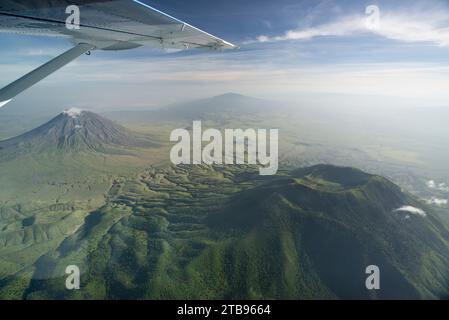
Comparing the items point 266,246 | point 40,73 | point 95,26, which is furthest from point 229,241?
point 95,26

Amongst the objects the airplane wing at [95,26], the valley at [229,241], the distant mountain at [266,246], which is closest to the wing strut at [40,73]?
the airplane wing at [95,26]

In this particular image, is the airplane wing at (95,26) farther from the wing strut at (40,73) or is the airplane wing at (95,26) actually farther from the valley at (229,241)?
the valley at (229,241)

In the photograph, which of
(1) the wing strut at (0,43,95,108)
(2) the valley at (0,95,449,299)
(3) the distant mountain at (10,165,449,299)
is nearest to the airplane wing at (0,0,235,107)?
(1) the wing strut at (0,43,95,108)

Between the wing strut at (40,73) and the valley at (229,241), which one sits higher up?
the wing strut at (40,73)

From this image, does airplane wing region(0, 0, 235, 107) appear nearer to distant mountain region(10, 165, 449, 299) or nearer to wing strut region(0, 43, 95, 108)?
wing strut region(0, 43, 95, 108)

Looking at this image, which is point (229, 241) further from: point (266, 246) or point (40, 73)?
point (40, 73)

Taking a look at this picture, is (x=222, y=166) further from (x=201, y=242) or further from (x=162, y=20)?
(x=162, y=20)

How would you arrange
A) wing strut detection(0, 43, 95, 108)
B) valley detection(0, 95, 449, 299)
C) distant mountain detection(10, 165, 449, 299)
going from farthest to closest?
valley detection(0, 95, 449, 299) → distant mountain detection(10, 165, 449, 299) → wing strut detection(0, 43, 95, 108)
